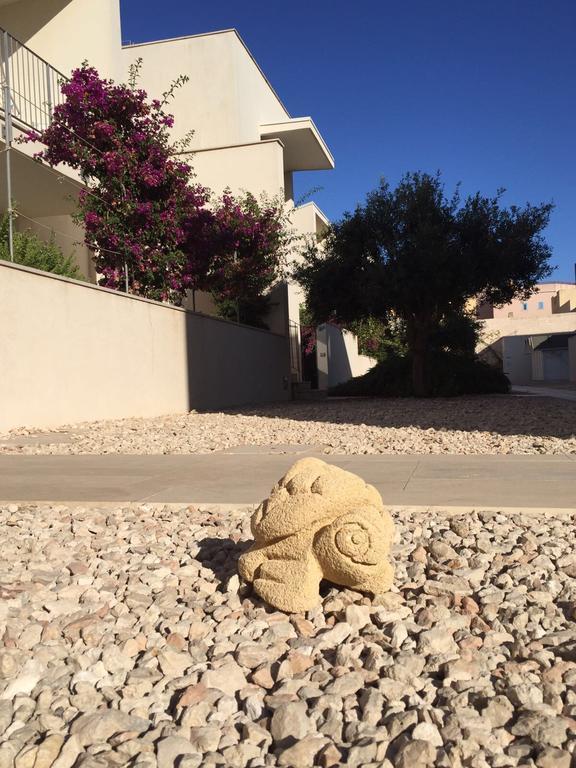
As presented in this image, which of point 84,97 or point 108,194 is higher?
point 84,97

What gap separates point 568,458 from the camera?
5.55 meters

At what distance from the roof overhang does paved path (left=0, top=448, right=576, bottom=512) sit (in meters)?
15.7

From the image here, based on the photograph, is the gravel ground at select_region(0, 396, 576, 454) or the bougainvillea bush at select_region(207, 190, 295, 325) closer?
the gravel ground at select_region(0, 396, 576, 454)

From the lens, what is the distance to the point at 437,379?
689 inches

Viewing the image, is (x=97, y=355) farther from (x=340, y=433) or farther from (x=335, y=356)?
(x=335, y=356)

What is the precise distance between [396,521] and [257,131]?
18.1 metres

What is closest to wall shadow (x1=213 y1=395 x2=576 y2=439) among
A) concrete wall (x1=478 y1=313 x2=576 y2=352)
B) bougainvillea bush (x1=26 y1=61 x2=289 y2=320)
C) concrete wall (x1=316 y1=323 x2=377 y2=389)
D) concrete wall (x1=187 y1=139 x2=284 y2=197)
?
bougainvillea bush (x1=26 y1=61 x2=289 y2=320)

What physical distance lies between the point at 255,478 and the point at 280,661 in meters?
2.81

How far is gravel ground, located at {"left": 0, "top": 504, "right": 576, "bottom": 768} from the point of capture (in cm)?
159

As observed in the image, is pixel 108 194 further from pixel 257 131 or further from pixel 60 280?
pixel 257 131

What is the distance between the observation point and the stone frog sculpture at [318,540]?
240cm

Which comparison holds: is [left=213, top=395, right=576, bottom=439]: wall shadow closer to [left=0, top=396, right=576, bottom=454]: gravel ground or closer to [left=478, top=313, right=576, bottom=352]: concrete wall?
[left=0, top=396, right=576, bottom=454]: gravel ground

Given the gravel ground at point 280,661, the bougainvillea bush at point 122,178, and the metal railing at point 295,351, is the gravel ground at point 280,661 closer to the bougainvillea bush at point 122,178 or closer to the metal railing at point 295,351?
the bougainvillea bush at point 122,178

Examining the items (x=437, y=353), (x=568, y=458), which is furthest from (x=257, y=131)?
(x=568, y=458)
